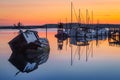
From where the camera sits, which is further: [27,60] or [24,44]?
[24,44]

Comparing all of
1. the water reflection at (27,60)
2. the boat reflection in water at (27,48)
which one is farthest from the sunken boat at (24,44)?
the water reflection at (27,60)

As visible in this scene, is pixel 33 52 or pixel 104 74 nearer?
pixel 104 74

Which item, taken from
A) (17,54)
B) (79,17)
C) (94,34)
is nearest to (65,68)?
(17,54)

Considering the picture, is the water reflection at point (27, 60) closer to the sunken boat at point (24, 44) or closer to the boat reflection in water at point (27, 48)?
the boat reflection in water at point (27, 48)

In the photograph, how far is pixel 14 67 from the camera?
86.5 ft

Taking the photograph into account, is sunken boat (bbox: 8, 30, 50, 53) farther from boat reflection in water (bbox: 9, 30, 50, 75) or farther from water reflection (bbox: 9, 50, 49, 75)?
water reflection (bbox: 9, 50, 49, 75)

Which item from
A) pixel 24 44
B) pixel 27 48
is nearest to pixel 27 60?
pixel 24 44

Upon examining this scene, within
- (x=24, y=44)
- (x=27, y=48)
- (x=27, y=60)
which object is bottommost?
(x=27, y=60)

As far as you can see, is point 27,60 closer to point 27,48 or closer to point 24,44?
point 24,44

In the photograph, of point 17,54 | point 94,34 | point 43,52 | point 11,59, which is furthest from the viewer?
point 94,34

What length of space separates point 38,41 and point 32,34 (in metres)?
2.08

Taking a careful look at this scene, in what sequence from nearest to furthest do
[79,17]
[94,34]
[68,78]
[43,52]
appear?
[68,78]
[43,52]
[79,17]
[94,34]

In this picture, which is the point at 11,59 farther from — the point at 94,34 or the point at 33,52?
the point at 94,34

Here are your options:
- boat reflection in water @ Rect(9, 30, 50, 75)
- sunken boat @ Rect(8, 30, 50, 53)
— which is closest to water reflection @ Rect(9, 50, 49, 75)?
boat reflection in water @ Rect(9, 30, 50, 75)
